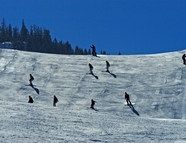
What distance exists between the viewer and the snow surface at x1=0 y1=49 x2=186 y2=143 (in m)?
17.4

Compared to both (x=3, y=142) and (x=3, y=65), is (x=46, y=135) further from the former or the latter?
(x=3, y=65)

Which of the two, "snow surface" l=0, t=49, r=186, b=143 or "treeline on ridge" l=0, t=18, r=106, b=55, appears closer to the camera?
"snow surface" l=0, t=49, r=186, b=143

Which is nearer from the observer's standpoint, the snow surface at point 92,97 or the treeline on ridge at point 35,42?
the snow surface at point 92,97

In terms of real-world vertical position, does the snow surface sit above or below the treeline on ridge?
below

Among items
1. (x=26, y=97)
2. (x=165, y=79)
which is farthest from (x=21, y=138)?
(x=165, y=79)

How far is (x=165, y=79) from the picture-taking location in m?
32.2

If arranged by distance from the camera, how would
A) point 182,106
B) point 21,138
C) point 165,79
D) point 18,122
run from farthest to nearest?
point 165,79 < point 182,106 < point 18,122 < point 21,138

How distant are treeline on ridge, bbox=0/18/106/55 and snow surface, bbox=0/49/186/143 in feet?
195

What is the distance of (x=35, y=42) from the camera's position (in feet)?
354

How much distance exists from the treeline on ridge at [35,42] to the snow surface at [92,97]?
5951 centimetres

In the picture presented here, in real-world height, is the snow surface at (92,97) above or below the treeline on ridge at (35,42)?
below

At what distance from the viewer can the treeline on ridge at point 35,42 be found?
102188 millimetres

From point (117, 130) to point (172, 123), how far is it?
4073 mm

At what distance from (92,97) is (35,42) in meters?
79.8
